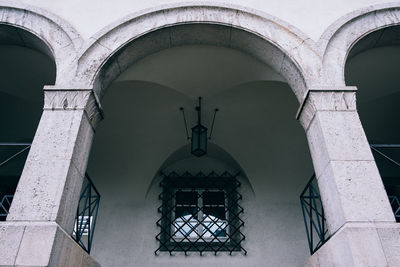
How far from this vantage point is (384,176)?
611cm

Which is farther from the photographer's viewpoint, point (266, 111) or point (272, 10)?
point (266, 111)

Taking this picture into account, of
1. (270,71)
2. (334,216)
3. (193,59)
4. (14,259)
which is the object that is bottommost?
(14,259)

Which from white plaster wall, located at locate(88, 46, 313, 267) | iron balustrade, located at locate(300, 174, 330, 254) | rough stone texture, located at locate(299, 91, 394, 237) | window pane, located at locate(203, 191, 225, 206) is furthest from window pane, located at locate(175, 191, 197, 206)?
rough stone texture, located at locate(299, 91, 394, 237)

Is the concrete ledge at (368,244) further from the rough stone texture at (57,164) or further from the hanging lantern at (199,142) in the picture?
the hanging lantern at (199,142)

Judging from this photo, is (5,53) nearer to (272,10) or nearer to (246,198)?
(272,10)

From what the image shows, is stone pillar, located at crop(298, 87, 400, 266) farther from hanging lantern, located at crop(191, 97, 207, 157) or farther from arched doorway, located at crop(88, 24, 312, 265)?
hanging lantern, located at crop(191, 97, 207, 157)

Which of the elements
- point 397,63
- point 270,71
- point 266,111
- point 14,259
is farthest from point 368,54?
point 14,259

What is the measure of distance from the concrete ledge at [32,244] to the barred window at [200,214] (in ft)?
9.52

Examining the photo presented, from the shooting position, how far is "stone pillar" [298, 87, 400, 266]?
8.61ft

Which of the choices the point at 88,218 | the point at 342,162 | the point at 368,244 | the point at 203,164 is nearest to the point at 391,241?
the point at 368,244

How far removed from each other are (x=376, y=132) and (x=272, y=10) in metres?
3.30

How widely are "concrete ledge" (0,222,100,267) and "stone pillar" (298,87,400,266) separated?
2.32 meters

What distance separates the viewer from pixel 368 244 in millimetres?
2592

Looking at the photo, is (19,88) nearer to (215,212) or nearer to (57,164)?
(57,164)
